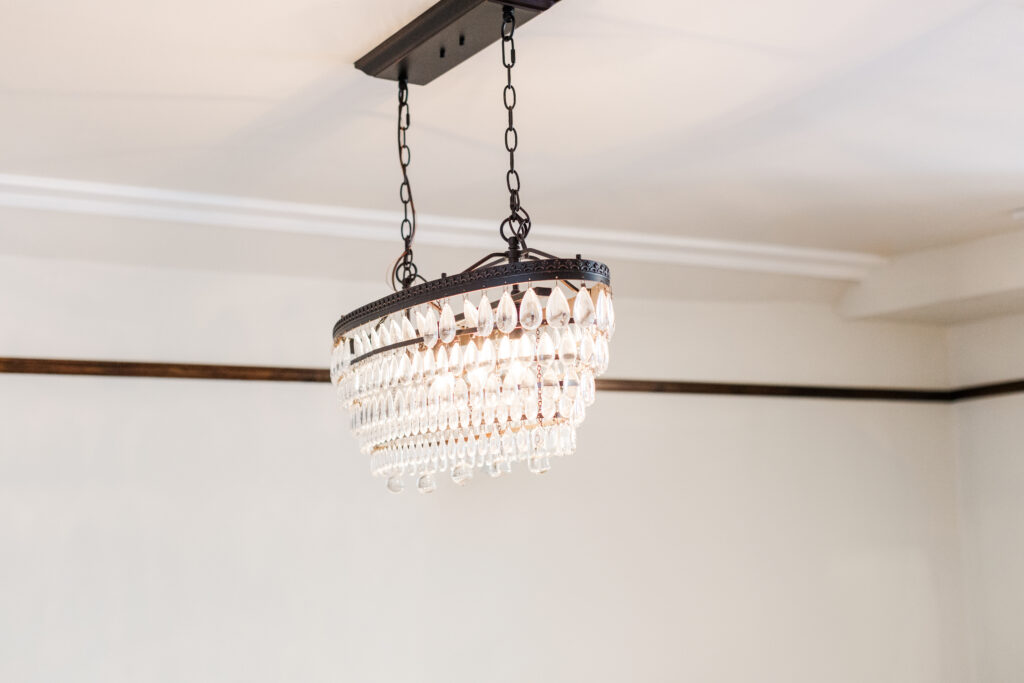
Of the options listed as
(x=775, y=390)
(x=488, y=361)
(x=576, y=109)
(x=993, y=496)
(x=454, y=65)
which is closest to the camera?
(x=488, y=361)

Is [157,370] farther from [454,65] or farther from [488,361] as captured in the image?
[488,361]

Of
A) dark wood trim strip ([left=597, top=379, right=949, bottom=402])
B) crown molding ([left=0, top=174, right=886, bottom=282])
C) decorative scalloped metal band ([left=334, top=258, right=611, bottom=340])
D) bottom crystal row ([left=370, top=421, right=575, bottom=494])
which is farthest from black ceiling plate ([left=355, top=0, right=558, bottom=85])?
dark wood trim strip ([left=597, top=379, right=949, bottom=402])

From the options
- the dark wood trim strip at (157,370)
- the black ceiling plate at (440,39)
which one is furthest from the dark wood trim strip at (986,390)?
the black ceiling plate at (440,39)

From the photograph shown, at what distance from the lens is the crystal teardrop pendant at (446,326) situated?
1.97m

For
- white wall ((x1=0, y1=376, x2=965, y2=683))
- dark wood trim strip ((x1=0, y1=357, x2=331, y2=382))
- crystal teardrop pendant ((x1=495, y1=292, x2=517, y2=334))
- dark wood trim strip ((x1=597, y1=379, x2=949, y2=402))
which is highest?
dark wood trim strip ((x1=597, y1=379, x2=949, y2=402))

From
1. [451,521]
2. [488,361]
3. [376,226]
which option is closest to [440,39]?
[488,361]

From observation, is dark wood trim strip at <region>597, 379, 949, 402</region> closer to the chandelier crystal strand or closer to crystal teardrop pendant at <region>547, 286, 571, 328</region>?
the chandelier crystal strand

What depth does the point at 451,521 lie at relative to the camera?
3.96 meters

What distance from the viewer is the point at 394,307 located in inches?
83.7

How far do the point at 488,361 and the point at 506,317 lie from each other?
124mm

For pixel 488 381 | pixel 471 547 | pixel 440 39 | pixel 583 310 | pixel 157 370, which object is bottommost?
pixel 471 547

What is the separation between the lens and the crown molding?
10.7 feet

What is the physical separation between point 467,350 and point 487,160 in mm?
1241

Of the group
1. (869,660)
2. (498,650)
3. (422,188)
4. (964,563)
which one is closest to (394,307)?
(422,188)
